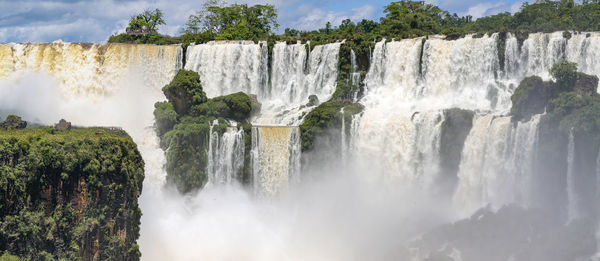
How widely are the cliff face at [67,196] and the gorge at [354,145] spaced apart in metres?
5.28

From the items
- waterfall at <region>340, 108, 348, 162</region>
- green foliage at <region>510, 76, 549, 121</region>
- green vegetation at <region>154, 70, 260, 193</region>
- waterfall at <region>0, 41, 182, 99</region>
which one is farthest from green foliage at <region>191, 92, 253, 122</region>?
green foliage at <region>510, 76, 549, 121</region>

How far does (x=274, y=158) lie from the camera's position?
3622cm

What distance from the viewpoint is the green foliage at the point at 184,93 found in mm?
38969

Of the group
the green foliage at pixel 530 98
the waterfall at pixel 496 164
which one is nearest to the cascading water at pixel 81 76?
the waterfall at pixel 496 164

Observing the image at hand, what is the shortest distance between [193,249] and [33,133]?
1026 cm

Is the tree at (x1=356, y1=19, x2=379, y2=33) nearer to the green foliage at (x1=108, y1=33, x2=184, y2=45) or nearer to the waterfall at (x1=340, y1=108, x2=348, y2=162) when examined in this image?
the green foliage at (x1=108, y1=33, x2=184, y2=45)

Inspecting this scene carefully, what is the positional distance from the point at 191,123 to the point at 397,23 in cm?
1516

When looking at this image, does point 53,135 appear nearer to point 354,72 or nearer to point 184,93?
point 184,93

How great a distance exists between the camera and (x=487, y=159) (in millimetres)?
31938

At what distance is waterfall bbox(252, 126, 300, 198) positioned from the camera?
36.0 m

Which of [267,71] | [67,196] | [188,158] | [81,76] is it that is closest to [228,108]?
[188,158]

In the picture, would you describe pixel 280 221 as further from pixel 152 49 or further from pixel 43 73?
pixel 43 73

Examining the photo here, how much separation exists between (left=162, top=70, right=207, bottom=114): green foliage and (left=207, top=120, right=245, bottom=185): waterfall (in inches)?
104

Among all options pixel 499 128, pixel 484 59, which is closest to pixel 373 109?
pixel 484 59
